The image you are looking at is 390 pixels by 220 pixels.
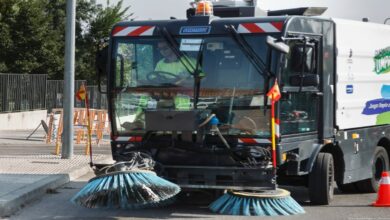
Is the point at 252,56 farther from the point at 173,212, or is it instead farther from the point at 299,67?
the point at 173,212

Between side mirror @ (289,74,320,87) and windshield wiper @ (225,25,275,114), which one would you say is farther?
side mirror @ (289,74,320,87)

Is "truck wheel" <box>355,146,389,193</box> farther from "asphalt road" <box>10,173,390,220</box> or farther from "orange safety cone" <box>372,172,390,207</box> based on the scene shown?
"orange safety cone" <box>372,172,390,207</box>

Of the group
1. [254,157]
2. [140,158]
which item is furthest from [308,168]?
[140,158]

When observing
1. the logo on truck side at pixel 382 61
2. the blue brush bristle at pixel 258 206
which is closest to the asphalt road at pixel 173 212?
the blue brush bristle at pixel 258 206

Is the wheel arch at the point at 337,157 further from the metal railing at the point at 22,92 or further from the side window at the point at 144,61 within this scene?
the metal railing at the point at 22,92

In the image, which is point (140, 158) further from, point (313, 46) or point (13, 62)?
point (13, 62)

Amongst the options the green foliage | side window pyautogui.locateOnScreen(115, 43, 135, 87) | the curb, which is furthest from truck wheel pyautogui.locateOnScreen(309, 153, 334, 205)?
the green foliage

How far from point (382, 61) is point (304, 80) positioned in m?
3.21

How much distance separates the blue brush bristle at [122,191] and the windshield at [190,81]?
127 cm

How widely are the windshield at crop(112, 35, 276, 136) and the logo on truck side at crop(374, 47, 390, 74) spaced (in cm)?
340

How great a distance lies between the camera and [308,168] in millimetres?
9219

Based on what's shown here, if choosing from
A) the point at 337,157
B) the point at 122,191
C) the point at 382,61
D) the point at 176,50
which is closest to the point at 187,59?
the point at 176,50

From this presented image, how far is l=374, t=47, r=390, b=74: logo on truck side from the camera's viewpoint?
1126 centimetres

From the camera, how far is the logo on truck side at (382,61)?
11.3m
